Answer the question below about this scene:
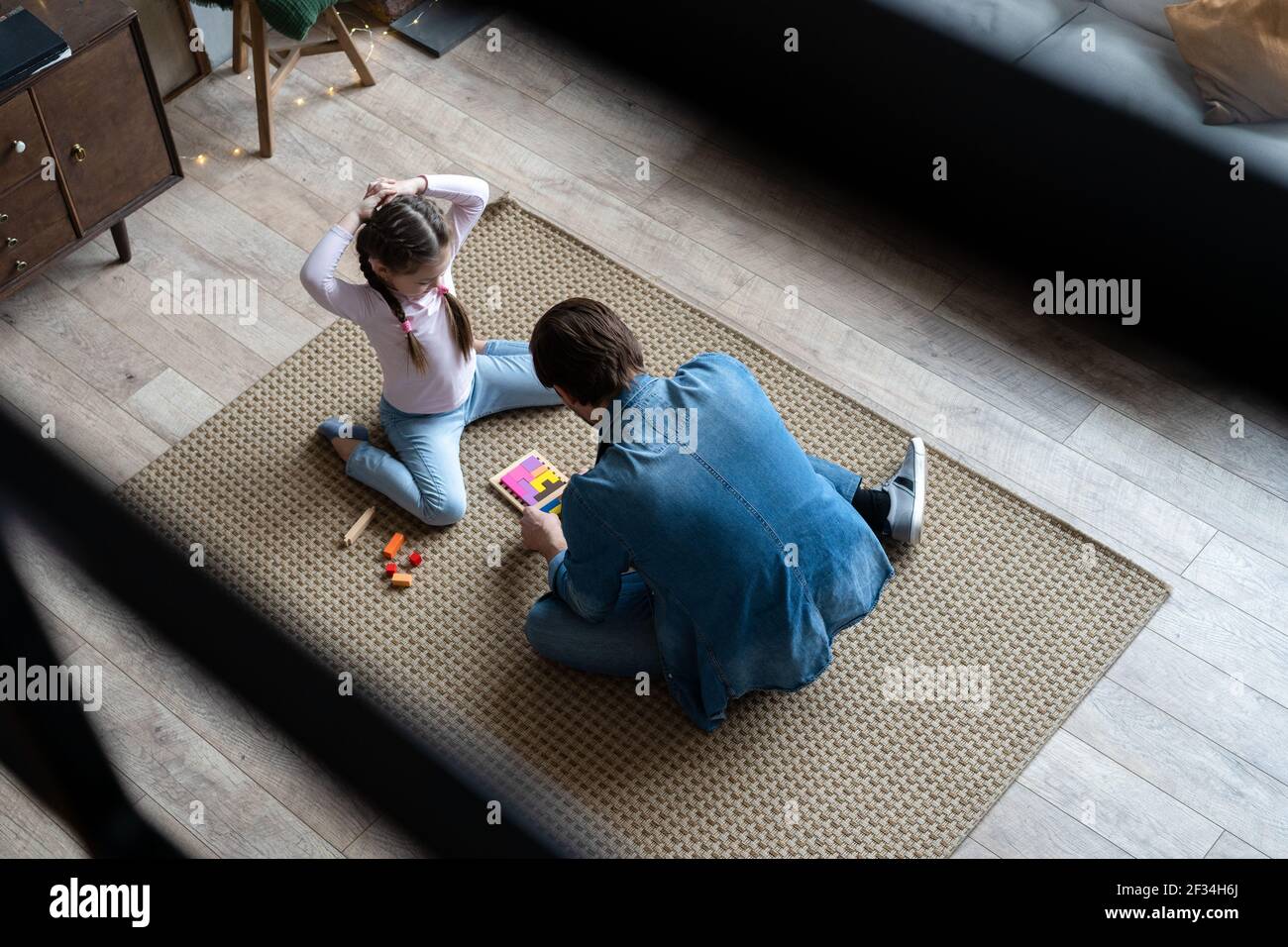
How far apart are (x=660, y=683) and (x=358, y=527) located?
566 mm

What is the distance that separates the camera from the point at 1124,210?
88.5 inches

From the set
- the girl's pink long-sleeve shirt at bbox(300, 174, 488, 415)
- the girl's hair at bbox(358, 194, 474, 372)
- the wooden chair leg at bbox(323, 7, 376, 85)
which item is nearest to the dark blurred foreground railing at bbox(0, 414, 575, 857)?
the girl's hair at bbox(358, 194, 474, 372)

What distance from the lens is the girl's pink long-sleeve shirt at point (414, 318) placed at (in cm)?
195

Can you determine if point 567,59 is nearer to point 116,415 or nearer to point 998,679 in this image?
point 116,415

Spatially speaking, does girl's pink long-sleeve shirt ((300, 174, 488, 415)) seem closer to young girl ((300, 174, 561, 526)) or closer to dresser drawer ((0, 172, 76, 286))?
young girl ((300, 174, 561, 526))

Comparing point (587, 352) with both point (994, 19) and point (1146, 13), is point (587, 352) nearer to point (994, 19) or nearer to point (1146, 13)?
point (994, 19)

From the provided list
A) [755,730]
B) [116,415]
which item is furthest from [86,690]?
[755,730]

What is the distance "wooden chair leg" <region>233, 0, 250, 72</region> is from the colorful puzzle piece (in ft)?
3.92

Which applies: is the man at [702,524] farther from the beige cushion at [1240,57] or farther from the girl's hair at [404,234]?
the beige cushion at [1240,57]

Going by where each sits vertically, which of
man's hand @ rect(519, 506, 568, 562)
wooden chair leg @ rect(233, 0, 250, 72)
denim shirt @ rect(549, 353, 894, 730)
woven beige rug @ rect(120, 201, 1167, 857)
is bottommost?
woven beige rug @ rect(120, 201, 1167, 857)

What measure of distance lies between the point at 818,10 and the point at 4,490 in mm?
2239

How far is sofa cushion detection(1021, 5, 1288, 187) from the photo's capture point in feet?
6.82

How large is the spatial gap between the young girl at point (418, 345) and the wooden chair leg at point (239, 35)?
3.08ft

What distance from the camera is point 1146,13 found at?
2299mm
